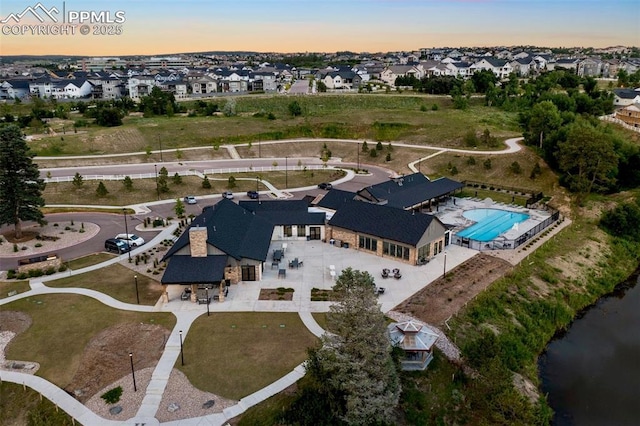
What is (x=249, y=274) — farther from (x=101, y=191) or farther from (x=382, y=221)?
(x=101, y=191)

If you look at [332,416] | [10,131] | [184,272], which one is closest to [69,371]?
[184,272]

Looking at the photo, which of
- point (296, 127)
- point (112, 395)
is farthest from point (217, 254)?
point (296, 127)

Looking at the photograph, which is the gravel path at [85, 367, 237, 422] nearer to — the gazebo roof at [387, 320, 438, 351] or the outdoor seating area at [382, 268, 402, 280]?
the gazebo roof at [387, 320, 438, 351]

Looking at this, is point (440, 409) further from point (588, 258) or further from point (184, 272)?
point (588, 258)

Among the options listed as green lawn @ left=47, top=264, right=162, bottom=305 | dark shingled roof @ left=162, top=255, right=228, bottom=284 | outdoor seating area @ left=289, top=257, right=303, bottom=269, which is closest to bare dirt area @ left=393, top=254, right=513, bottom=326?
outdoor seating area @ left=289, top=257, right=303, bottom=269

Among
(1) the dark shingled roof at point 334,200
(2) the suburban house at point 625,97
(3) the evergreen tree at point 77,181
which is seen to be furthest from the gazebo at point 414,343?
(2) the suburban house at point 625,97
